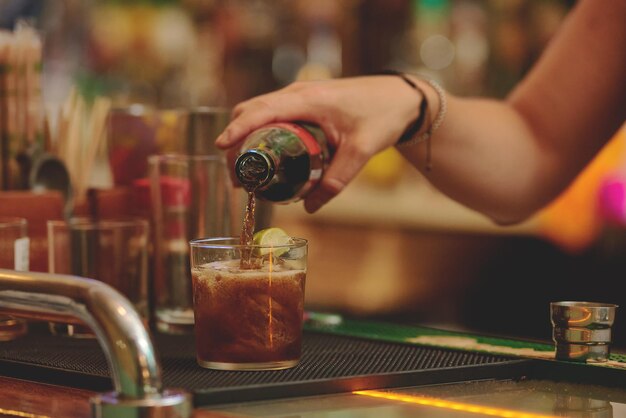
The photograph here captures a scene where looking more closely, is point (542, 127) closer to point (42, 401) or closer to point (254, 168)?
point (254, 168)

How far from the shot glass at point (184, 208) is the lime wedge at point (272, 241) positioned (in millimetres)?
367

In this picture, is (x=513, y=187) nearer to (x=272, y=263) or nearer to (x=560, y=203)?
(x=272, y=263)

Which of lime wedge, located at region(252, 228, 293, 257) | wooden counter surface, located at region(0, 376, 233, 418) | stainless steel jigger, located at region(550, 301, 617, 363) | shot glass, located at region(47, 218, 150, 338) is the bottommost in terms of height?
wooden counter surface, located at region(0, 376, 233, 418)

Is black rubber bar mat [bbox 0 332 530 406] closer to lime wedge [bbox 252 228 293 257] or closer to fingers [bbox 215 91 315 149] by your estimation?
lime wedge [bbox 252 228 293 257]

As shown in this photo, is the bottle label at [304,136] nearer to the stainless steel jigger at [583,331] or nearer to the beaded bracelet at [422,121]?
the beaded bracelet at [422,121]

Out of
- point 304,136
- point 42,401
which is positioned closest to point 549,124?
point 304,136

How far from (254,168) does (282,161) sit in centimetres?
7

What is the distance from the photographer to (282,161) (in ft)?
4.48

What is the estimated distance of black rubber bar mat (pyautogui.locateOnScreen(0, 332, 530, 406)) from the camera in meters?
1.13

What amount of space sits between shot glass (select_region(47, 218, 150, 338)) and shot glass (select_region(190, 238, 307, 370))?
0.36 m

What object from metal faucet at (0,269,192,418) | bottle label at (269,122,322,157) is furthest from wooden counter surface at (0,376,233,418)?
bottle label at (269,122,322,157)

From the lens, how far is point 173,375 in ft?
3.91

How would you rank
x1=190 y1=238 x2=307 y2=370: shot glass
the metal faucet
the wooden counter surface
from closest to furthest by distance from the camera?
the metal faucet, the wooden counter surface, x1=190 y1=238 x2=307 y2=370: shot glass

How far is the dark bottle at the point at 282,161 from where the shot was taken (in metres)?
1.30
